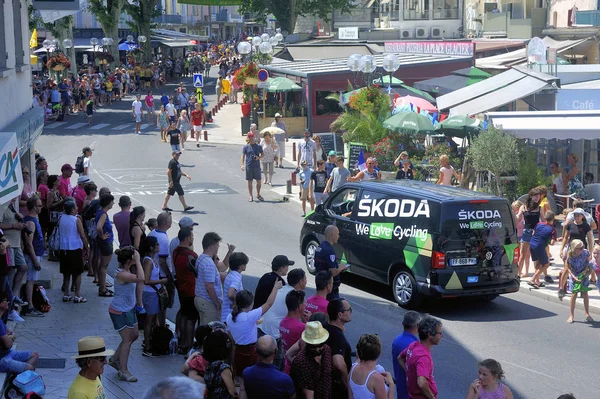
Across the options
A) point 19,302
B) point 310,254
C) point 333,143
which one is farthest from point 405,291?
point 333,143

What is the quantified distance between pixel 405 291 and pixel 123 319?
17.0 ft

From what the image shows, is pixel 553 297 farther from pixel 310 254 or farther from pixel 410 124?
pixel 410 124

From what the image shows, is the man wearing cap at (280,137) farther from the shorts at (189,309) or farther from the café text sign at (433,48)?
the shorts at (189,309)

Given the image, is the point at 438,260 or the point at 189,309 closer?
the point at 189,309

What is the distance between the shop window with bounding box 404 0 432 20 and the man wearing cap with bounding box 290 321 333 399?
69931 mm

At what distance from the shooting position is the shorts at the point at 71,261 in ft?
43.4

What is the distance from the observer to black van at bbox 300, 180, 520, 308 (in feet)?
43.7

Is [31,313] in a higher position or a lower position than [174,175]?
lower

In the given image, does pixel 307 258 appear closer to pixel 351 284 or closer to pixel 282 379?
pixel 351 284

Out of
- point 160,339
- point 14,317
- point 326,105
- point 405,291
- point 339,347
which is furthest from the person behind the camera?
point 326,105

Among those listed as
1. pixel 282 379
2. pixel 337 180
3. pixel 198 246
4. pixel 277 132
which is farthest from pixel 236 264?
pixel 277 132

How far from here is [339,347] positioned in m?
8.14

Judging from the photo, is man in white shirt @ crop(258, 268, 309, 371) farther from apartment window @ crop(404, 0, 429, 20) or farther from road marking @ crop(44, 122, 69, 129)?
apartment window @ crop(404, 0, 429, 20)

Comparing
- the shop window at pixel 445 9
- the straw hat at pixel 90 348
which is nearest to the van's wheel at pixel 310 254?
→ the straw hat at pixel 90 348
